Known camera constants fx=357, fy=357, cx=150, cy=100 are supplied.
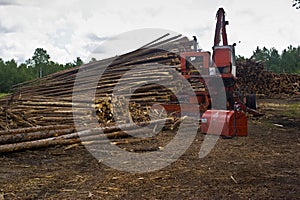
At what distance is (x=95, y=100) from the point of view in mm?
9633

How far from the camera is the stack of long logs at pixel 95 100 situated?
7312 millimetres

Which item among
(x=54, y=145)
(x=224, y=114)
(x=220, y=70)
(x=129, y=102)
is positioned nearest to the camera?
(x=54, y=145)

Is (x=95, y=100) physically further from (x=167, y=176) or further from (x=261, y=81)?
(x=261, y=81)

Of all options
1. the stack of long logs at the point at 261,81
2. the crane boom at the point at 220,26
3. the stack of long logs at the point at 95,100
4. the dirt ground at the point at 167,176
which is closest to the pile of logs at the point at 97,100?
the stack of long logs at the point at 95,100

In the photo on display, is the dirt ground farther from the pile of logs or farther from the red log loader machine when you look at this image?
the red log loader machine

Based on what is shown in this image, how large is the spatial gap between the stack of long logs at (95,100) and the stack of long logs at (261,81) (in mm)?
11429

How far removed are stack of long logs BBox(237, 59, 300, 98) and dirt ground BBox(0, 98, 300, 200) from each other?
59.0ft

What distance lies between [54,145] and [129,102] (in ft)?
12.1

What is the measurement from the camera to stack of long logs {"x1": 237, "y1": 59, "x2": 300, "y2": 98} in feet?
80.6

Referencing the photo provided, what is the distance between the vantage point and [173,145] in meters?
7.29

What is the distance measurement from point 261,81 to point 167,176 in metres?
21.5

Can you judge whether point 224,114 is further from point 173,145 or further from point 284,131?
point 284,131

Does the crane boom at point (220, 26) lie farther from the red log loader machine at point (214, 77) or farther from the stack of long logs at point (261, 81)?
the stack of long logs at point (261, 81)

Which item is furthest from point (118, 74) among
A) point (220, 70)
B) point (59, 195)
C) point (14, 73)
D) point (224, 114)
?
point (14, 73)
